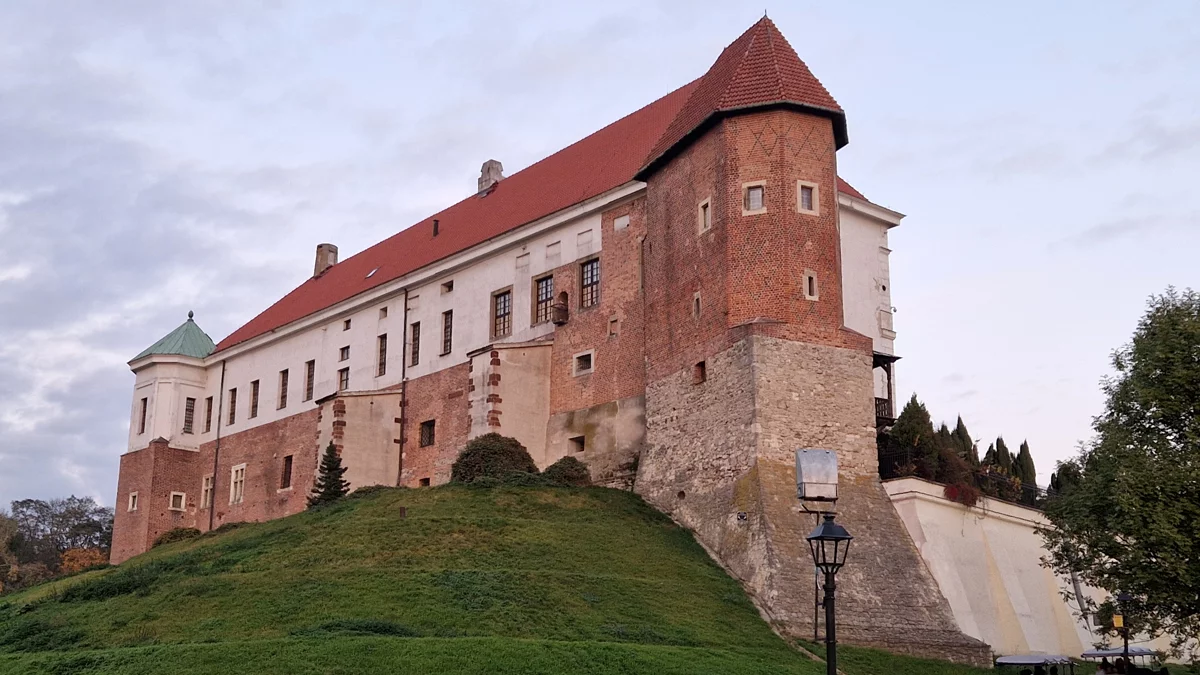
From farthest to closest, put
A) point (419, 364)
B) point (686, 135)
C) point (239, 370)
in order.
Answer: point (239, 370)
point (419, 364)
point (686, 135)

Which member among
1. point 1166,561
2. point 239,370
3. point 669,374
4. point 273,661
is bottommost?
point 273,661

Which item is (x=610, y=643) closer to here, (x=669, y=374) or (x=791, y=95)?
(x=669, y=374)

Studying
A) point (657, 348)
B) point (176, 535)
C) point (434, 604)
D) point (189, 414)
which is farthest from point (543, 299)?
point (189, 414)

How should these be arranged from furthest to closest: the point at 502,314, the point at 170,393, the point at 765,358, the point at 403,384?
the point at 170,393
the point at 403,384
the point at 502,314
the point at 765,358

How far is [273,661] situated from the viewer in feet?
66.4

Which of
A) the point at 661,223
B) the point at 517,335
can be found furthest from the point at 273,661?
the point at 517,335

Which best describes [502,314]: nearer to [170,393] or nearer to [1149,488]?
[170,393]

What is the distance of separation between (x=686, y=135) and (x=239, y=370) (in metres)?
26.8

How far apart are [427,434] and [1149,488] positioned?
2402 cm

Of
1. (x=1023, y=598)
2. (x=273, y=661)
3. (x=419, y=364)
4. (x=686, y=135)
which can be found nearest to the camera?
(x=273, y=661)

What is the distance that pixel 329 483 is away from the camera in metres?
39.3

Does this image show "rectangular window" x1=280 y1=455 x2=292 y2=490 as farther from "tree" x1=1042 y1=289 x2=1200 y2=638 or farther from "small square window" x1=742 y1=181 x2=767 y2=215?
"tree" x1=1042 y1=289 x2=1200 y2=638

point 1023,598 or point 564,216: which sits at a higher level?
point 564,216

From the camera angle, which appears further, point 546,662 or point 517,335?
point 517,335
